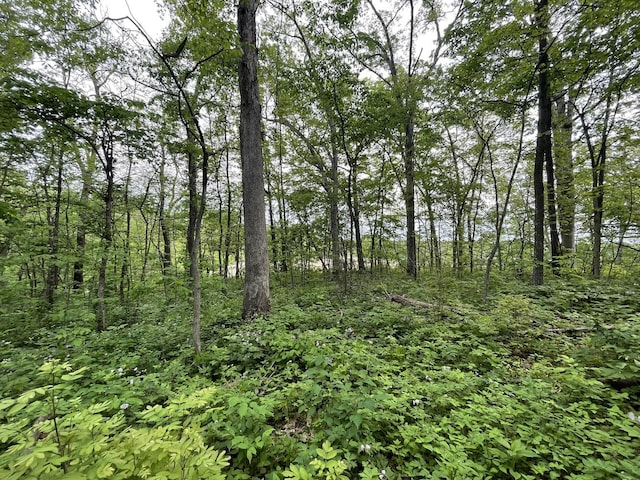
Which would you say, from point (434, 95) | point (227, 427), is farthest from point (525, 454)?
point (434, 95)

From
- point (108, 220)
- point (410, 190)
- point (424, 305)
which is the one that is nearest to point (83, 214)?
point (108, 220)

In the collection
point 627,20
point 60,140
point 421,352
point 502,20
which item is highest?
point 502,20

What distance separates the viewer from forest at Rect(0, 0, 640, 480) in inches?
63.9

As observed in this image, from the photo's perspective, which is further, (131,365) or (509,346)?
(509,346)

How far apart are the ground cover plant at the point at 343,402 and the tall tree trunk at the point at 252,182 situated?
698mm

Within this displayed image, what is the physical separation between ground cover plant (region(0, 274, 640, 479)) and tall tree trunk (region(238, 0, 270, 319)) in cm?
70

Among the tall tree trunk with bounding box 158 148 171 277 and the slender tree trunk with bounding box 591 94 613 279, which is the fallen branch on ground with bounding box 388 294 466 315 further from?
the tall tree trunk with bounding box 158 148 171 277

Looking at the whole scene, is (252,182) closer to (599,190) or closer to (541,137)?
(541,137)

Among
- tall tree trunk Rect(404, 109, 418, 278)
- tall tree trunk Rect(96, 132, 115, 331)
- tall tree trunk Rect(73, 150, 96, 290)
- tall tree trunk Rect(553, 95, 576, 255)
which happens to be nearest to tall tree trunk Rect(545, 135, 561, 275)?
tall tree trunk Rect(553, 95, 576, 255)

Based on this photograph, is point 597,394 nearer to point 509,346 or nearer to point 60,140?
point 509,346

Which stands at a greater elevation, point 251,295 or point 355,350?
point 251,295

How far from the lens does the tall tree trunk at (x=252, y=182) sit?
4602 millimetres

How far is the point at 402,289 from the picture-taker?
6801mm

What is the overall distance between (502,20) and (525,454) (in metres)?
9.13
